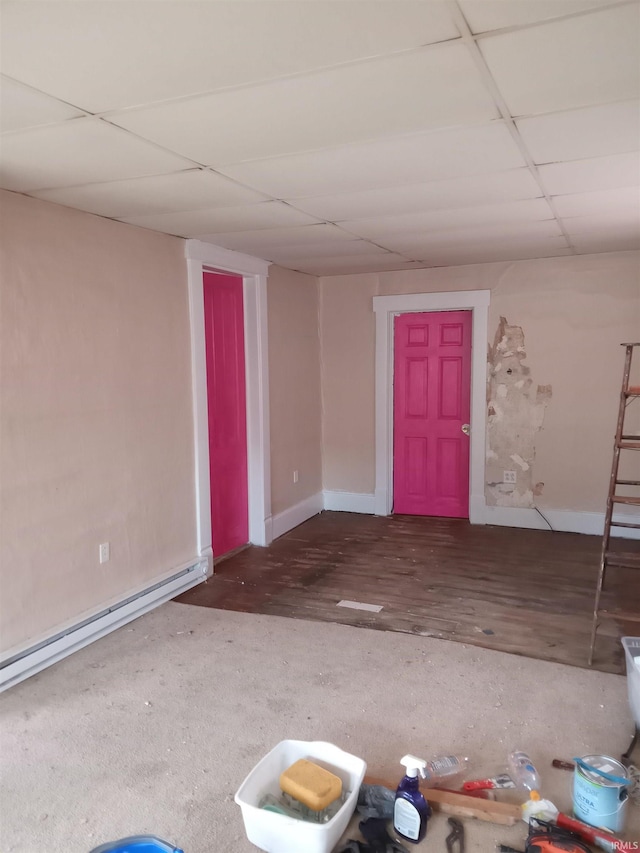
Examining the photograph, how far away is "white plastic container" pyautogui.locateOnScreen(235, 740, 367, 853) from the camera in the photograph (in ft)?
5.79

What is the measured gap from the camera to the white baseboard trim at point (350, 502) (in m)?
5.79

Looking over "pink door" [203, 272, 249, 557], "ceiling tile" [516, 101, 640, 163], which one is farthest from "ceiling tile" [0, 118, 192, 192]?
"pink door" [203, 272, 249, 557]

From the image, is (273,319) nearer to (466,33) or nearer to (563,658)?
(563,658)

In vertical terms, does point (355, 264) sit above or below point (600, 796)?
above

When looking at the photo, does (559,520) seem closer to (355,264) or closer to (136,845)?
(355,264)

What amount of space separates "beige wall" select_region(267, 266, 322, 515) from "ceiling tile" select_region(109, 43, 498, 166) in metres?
2.79

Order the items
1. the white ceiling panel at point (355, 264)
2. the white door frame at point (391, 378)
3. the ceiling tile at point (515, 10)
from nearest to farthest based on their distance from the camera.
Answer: the ceiling tile at point (515, 10) → the white ceiling panel at point (355, 264) → the white door frame at point (391, 378)

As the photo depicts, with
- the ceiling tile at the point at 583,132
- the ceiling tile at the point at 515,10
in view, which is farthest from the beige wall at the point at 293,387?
the ceiling tile at the point at 515,10

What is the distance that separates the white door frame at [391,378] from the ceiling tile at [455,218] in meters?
1.62

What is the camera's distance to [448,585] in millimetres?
3971

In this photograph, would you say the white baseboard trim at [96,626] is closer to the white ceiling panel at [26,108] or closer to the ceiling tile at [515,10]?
the white ceiling panel at [26,108]

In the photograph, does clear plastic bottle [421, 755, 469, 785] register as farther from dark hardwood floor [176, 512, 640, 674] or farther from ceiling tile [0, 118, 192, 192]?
ceiling tile [0, 118, 192, 192]

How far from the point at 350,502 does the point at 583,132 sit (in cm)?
420

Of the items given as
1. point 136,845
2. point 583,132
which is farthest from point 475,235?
point 136,845
